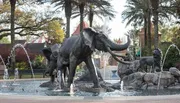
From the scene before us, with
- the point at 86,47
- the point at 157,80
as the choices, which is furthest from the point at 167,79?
the point at 86,47

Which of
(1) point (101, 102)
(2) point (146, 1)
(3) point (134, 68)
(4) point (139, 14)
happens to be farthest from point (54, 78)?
(4) point (139, 14)

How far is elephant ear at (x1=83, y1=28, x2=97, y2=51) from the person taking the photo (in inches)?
545

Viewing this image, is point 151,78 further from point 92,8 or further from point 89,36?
point 92,8

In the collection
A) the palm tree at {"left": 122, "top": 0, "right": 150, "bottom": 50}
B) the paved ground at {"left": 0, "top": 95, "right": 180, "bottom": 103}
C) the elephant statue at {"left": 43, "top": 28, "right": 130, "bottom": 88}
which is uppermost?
the palm tree at {"left": 122, "top": 0, "right": 150, "bottom": 50}

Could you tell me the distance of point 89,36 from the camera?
14125 mm

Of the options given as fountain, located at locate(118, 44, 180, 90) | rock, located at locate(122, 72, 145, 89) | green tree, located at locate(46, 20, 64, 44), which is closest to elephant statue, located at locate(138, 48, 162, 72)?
rock, located at locate(122, 72, 145, 89)

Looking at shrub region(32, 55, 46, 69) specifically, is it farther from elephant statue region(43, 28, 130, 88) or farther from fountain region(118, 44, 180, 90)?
elephant statue region(43, 28, 130, 88)

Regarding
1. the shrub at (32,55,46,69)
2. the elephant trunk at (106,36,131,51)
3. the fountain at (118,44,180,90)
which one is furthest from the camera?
the shrub at (32,55,46,69)

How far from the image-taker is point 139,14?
2167 inches

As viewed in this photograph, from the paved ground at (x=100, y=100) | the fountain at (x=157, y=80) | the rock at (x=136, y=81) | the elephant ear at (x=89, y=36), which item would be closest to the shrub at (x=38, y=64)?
the rock at (x=136, y=81)

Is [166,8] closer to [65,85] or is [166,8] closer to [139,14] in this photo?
[139,14]

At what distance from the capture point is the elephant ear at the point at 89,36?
45.4 feet

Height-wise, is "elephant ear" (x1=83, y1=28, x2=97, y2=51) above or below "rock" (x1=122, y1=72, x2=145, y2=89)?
above

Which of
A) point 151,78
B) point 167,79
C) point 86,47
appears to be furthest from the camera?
point 151,78
